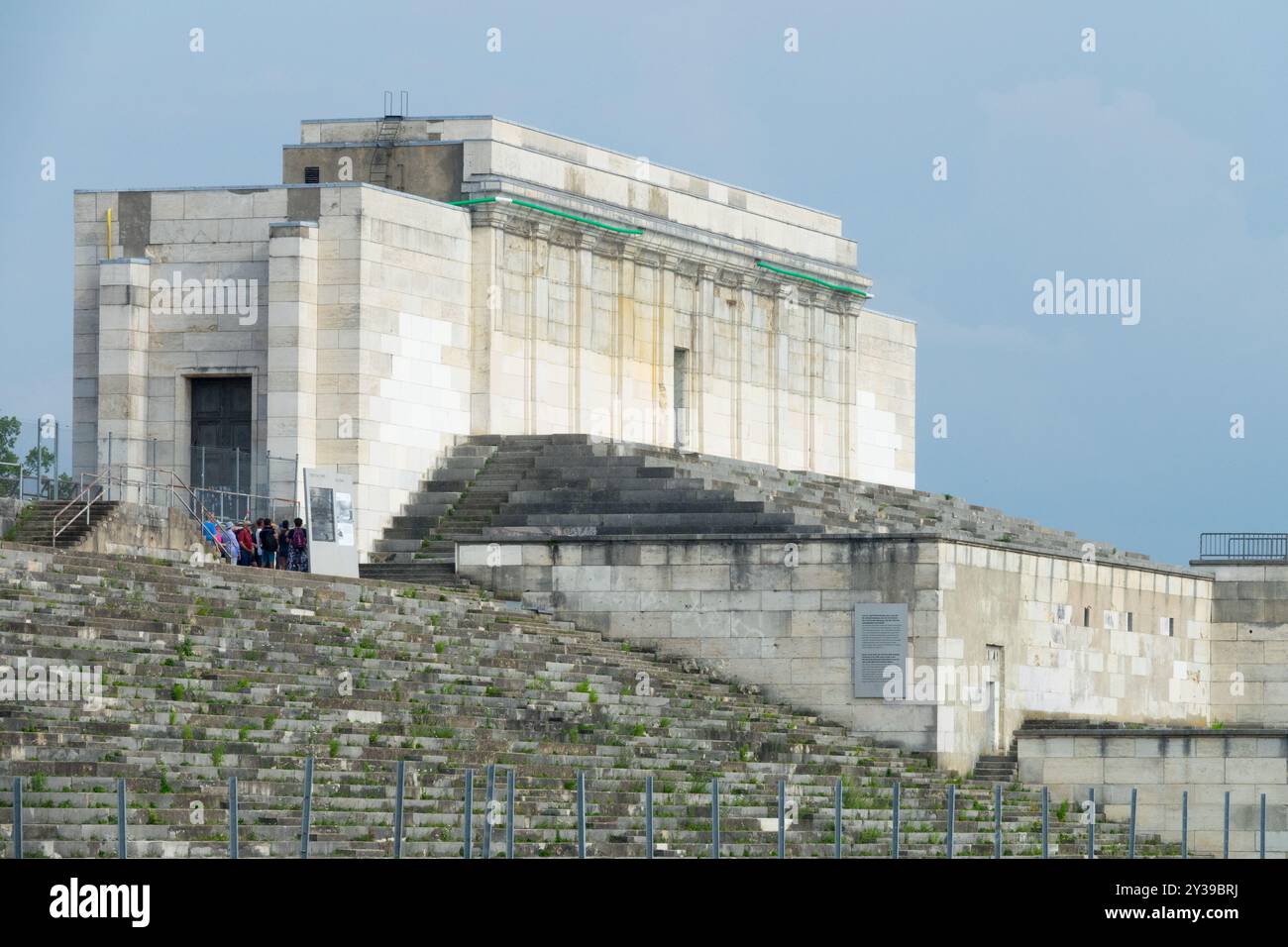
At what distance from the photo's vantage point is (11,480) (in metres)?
49.7

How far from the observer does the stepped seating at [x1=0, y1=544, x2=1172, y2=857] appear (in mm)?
34094

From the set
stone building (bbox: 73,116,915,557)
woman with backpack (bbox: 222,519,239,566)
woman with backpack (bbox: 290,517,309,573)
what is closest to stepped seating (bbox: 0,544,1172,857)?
woman with backpack (bbox: 290,517,309,573)

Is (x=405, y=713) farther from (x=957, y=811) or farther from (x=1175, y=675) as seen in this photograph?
(x=1175, y=675)

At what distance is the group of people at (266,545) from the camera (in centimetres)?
5041

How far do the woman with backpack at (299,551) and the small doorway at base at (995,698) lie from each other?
12503 millimetres

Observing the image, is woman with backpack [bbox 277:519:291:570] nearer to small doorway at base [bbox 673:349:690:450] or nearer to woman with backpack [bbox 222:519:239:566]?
woman with backpack [bbox 222:519:239:566]

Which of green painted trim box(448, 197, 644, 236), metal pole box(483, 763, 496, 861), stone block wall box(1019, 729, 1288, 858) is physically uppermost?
green painted trim box(448, 197, 644, 236)

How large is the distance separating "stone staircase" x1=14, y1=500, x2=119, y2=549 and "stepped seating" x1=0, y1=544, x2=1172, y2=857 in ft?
10.3

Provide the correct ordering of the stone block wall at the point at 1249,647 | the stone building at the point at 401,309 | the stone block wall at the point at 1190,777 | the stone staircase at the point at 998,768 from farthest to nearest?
the stone block wall at the point at 1249,647, the stone building at the point at 401,309, the stone staircase at the point at 998,768, the stone block wall at the point at 1190,777

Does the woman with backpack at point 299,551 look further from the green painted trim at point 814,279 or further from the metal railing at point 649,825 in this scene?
the green painted trim at point 814,279

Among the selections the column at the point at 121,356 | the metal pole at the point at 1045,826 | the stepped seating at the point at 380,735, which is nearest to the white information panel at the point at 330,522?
the stepped seating at the point at 380,735

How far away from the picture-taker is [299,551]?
50.9 m

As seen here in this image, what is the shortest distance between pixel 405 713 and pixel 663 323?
26.7 meters
